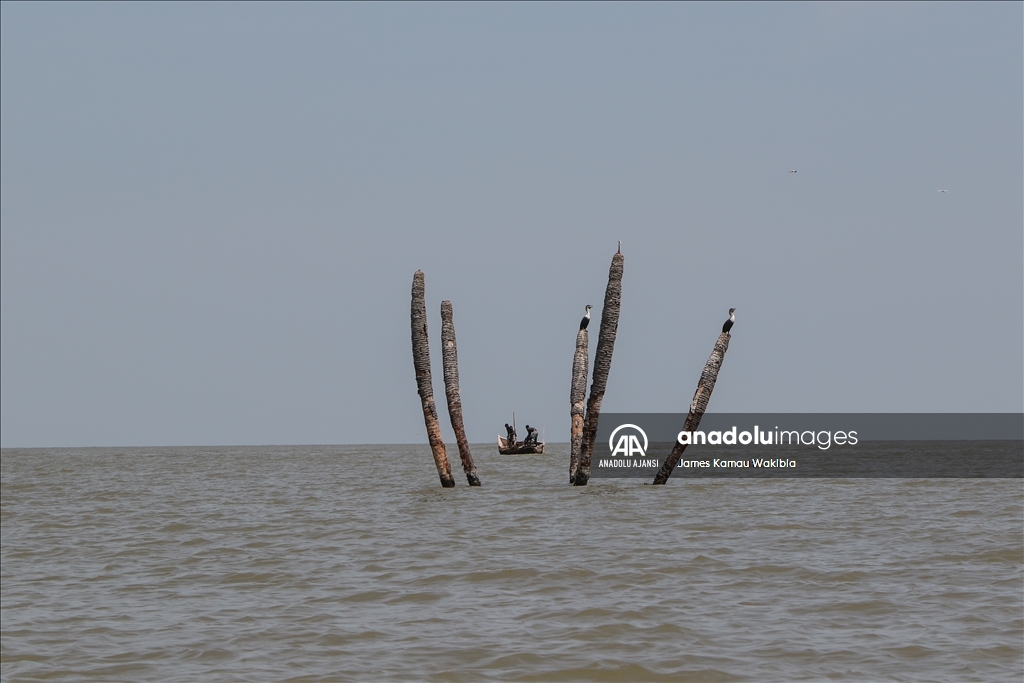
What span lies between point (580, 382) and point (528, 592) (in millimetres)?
16760

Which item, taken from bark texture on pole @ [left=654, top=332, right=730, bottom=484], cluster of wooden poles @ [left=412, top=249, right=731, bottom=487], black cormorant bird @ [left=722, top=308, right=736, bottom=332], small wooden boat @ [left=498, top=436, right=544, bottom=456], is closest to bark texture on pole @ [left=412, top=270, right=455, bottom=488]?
cluster of wooden poles @ [left=412, top=249, right=731, bottom=487]

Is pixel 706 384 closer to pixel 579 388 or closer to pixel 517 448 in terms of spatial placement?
pixel 579 388

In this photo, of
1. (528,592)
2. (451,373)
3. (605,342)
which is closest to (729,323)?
(605,342)

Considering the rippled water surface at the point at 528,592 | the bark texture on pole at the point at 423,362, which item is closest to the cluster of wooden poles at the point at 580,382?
the bark texture on pole at the point at 423,362

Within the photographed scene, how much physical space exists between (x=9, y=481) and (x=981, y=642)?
41319 millimetres

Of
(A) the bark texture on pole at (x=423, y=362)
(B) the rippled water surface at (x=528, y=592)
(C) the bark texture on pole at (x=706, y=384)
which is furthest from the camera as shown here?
(A) the bark texture on pole at (x=423, y=362)

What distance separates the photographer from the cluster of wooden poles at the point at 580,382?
2608 cm

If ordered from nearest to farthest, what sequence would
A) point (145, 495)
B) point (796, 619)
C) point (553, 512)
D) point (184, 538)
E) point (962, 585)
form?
1. point (796, 619)
2. point (962, 585)
3. point (184, 538)
4. point (553, 512)
5. point (145, 495)

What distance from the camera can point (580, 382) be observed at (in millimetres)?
29516

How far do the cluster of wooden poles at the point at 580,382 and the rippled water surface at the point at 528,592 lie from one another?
10.5 feet

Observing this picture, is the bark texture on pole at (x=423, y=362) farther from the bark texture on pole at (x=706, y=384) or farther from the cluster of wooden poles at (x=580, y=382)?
the bark texture on pole at (x=706, y=384)

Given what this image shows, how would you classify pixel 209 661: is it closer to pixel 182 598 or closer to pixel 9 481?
pixel 182 598

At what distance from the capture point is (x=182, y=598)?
13172 mm

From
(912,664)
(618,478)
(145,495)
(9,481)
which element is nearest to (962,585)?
(912,664)
